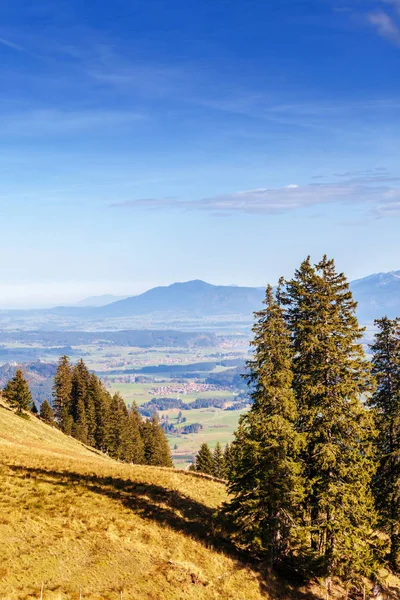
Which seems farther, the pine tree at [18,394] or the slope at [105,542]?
the pine tree at [18,394]

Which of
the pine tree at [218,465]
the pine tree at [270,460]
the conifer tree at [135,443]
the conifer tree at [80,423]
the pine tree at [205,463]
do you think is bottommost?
the pine tree at [218,465]

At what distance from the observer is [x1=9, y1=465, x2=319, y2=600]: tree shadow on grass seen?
22.3m

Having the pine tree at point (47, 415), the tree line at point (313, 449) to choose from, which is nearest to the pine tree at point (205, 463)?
the pine tree at point (47, 415)

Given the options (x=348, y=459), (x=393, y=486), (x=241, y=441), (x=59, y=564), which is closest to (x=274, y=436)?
(x=241, y=441)

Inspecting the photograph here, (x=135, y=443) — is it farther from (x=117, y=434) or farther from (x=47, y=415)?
(x=47, y=415)

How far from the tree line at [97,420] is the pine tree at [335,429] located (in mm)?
59512

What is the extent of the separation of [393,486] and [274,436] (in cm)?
886

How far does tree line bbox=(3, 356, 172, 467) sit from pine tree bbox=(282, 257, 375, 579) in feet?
195

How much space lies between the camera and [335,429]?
75.0 ft

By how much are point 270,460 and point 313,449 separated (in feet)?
7.62

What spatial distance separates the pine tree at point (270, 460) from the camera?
22.4 m

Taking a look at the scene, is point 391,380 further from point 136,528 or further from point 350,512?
point 136,528

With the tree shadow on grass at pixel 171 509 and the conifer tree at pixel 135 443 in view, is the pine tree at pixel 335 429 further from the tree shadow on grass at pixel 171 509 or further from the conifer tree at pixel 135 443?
the conifer tree at pixel 135 443

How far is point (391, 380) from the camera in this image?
93.5 ft
